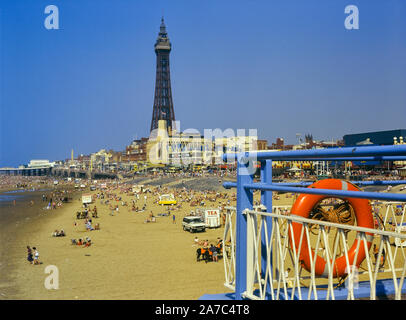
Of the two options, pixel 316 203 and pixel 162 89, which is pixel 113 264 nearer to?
pixel 316 203

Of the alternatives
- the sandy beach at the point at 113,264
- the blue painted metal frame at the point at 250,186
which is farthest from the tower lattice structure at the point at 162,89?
the blue painted metal frame at the point at 250,186

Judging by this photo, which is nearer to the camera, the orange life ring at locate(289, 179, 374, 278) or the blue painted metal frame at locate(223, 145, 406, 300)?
the blue painted metal frame at locate(223, 145, 406, 300)

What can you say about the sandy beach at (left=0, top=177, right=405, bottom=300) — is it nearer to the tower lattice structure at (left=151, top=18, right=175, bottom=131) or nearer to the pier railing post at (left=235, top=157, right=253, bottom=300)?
the pier railing post at (left=235, top=157, right=253, bottom=300)

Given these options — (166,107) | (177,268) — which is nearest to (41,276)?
(177,268)

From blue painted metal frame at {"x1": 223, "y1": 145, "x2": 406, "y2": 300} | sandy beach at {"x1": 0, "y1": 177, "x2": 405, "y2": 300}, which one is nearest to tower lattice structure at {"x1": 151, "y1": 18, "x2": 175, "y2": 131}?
sandy beach at {"x1": 0, "y1": 177, "x2": 405, "y2": 300}

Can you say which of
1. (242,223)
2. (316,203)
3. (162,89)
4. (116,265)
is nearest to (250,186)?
(242,223)

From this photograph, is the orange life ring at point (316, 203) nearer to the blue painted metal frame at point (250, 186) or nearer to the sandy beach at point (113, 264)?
the blue painted metal frame at point (250, 186)

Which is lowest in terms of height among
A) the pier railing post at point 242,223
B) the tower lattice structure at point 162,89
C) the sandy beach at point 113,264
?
the sandy beach at point 113,264

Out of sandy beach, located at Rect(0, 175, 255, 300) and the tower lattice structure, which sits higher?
the tower lattice structure
